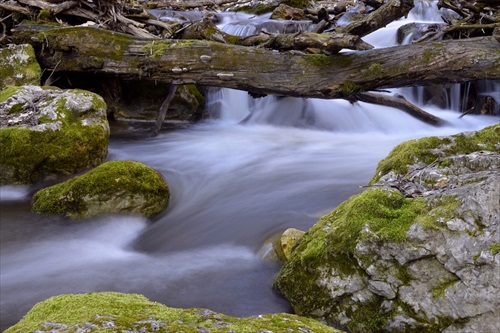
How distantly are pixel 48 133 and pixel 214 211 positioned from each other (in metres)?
2.51

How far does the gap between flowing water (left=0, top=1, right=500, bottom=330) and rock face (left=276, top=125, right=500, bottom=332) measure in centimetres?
61

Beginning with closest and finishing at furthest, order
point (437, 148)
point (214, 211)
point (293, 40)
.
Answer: point (437, 148)
point (214, 211)
point (293, 40)

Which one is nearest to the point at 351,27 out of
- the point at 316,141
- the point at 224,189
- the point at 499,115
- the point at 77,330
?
the point at 316,141

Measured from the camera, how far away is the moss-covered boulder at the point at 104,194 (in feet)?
17.4

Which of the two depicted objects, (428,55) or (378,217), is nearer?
(378,217)

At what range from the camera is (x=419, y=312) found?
2.84 meters

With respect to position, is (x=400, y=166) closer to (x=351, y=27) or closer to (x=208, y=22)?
(x=351, y=27)


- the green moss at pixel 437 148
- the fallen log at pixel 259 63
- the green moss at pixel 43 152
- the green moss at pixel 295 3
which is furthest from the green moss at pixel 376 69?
the green moss at pixel 295 3

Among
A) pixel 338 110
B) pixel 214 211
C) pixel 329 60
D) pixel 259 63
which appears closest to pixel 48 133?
pixel 214 211

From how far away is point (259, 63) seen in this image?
775 centimetres

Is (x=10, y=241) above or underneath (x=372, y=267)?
underneath

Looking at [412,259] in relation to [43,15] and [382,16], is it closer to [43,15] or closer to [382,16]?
[382,16]

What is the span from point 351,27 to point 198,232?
13.8 ft

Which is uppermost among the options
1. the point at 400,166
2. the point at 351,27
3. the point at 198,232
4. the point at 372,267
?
the point at 351,27
